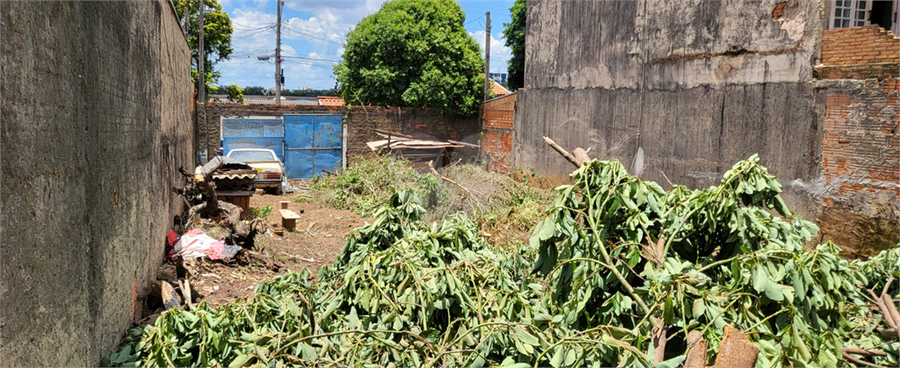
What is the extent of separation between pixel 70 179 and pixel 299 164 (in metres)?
14.8

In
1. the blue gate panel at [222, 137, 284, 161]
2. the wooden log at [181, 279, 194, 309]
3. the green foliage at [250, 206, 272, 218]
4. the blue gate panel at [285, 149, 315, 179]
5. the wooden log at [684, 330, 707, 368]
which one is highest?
the blue gate panel at [222, 137, 284, 161]

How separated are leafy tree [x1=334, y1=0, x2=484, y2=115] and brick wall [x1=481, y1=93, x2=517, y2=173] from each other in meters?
1.28

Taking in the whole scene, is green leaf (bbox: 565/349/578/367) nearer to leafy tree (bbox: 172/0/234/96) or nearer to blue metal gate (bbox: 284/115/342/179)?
blue metal gate (bbox: 284/115/342/179)

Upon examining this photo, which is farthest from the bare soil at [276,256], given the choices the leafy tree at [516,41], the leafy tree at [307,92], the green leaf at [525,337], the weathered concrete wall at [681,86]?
the leafy tree at [307,92]

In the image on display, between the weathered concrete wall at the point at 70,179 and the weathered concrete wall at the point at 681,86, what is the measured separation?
7.63 metres

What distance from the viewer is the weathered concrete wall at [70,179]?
8.16 ft

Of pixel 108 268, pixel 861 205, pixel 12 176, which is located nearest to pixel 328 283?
pixel 108 268

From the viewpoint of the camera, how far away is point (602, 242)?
12.4 feet

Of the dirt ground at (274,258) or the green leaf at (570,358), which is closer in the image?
the green leaf at (570,358)

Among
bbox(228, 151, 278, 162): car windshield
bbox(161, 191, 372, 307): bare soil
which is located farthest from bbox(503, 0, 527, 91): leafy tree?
bbox(161, 191, 372, 307): bare soil

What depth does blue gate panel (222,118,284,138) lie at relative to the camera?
16781 millimetres

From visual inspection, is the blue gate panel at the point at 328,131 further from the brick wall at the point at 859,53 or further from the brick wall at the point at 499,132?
the brick wall at the point at 859,53

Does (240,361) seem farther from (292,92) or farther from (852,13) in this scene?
(292,92)

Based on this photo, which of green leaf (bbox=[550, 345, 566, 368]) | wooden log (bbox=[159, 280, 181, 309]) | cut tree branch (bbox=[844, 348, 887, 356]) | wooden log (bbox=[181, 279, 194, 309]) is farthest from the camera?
wooden log (bbox=[181, 279, 194, 309])
